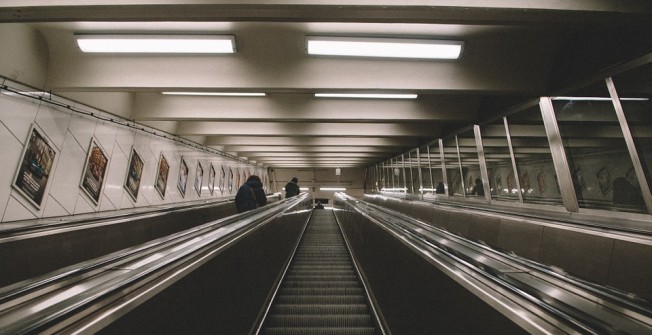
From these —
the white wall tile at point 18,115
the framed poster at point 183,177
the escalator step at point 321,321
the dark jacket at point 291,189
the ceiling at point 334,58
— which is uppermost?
the ceiling at point 334,58

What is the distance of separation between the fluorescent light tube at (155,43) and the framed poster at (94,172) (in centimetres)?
239

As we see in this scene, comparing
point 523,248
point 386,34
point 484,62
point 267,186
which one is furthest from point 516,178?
point 267,186

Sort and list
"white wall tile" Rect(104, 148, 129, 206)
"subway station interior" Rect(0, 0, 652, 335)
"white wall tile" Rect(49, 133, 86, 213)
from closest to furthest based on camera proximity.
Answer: "subway station interior" Rect(0, 0, 652, 335), "white wall tile" Rect(49, 133, 86, 213), "white wall tile" Rect(104, 148, 129, 206)

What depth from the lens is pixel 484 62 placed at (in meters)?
4.92

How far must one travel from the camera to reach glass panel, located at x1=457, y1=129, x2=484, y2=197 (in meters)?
8.38

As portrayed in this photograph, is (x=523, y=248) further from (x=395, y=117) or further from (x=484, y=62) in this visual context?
(x=395, y=117)

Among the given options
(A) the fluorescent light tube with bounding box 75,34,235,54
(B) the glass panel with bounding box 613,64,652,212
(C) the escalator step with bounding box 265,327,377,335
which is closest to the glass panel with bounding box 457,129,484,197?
(B) the glass panel with bounding box 613,64,652,212

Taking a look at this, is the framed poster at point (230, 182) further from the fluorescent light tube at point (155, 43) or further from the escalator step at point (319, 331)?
the escalator step at point (319, 331)

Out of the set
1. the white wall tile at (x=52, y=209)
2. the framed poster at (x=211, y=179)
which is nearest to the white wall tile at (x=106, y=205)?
the white wall tile at (x=52, y=209)

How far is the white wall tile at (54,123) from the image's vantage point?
488 cm

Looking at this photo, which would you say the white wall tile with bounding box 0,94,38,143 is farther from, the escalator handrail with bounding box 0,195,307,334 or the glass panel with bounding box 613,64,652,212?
the glass panel with bounding box 613,64,652,212

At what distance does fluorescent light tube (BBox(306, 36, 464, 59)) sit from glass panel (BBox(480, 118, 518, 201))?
3.35 metres

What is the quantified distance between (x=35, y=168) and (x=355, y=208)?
5.42 m

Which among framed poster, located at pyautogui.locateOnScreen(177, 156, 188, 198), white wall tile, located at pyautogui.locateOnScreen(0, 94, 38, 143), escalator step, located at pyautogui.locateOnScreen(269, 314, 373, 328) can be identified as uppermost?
white wall tile, located at pyautogui.locateOnScreen(0, 94, 38, 143)
